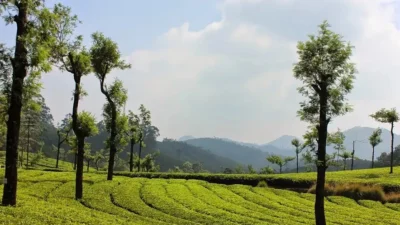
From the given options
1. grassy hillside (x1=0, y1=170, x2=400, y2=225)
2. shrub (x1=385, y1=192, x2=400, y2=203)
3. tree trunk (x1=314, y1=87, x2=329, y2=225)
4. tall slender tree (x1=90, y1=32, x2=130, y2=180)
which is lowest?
grassy hillside (x1=0, y1=170, x2=400, y2=225)

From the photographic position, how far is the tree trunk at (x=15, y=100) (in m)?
18.6

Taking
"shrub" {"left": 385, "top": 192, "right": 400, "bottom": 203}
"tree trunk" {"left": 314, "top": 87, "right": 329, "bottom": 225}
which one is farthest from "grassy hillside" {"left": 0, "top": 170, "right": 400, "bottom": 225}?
"tree trunk" {"left": 314, "top": 87, "right": 329, "bottom": 225}

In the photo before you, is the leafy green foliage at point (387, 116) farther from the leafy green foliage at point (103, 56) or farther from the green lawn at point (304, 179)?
the leafy green foliage at point (103, 56)

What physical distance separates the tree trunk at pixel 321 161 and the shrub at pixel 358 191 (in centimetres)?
1707

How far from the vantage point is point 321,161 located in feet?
69.9

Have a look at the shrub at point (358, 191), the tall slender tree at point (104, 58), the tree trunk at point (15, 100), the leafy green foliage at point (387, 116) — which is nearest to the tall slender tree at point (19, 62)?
the tree trunk at point (15, 100)

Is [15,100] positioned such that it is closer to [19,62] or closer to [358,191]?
[19,62]

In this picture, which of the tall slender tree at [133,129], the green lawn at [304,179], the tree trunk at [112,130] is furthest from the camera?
the tall slender tree at [133,129]

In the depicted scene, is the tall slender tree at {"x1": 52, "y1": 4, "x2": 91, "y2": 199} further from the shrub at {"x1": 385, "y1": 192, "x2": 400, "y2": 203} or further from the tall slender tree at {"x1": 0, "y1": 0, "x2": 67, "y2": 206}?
the shrub at {"x1": 385, "y1": 192, "x2": 400, "y2": 203}

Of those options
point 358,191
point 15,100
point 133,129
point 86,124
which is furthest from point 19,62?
point 133,129

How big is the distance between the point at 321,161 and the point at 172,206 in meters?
11.6

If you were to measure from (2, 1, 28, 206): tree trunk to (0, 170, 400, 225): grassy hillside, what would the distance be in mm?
1508

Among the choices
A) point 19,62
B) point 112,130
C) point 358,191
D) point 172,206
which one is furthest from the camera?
point 112,130

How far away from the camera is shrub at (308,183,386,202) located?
35.5 meters
